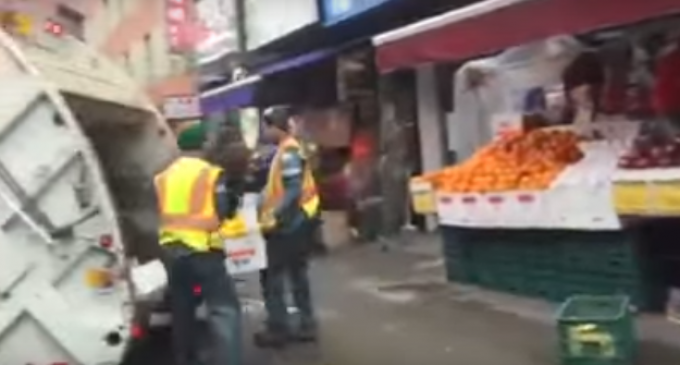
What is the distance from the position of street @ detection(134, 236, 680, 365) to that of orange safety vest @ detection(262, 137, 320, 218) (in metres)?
1.07

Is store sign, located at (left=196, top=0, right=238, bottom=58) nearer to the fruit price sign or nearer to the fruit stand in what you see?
the fruit stand

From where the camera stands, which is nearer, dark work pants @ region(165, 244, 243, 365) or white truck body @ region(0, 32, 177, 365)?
white truck body @ region(0, 32, 177, 365)

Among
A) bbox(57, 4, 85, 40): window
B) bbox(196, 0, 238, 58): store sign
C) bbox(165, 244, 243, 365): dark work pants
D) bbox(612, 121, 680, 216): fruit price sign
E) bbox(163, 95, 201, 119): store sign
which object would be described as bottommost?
bbox(165, 244, 243, 365): dark work pants

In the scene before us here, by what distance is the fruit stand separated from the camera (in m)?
8.95

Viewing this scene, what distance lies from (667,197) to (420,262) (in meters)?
5.71

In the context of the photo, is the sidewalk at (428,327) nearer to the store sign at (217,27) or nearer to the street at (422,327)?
the street at (422,327)

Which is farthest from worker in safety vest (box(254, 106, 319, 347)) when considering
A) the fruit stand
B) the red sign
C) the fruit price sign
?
the red sign

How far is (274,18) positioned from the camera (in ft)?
69.3

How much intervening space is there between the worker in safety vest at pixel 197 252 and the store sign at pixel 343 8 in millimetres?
7569

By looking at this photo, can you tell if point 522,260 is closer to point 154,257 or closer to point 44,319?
point 154,257

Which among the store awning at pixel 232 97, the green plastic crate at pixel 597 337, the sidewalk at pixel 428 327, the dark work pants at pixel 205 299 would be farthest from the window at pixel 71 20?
the store awning at pixel 232 97

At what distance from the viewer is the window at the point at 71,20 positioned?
8.74 metres

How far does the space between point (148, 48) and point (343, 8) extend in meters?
7.82

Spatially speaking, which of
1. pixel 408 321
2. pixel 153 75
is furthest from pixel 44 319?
pixel 153 75
